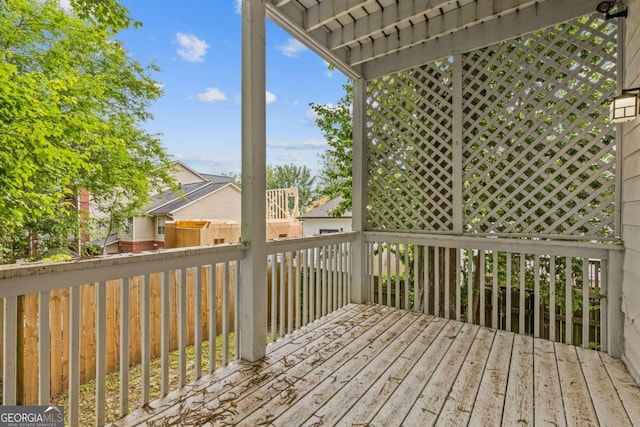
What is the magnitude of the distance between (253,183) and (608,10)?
9.38ft

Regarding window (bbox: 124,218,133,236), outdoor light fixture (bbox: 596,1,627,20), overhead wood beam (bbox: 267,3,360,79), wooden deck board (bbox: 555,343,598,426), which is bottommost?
wooden deck board (bbox: 555,343,598,426)

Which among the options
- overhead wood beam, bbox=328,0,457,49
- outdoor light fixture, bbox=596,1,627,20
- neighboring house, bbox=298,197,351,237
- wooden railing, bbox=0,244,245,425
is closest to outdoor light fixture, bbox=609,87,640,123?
outdoor light fixture, bbox=596,1,627,20

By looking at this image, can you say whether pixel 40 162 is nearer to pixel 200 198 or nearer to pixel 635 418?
pixel 200 198

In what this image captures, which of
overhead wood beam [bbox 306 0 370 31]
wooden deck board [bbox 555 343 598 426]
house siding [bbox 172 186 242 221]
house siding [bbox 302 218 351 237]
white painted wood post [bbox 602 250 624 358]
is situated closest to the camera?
wooden deck board [bbox 555 343 598 426]

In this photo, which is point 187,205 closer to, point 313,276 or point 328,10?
point 313,276

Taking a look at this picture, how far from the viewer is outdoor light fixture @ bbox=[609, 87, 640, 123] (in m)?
1.88

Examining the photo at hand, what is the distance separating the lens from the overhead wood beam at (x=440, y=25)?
261 centimetres

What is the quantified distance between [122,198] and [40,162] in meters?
0.60

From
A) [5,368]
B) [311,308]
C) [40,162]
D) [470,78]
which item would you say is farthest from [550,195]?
[40,162]

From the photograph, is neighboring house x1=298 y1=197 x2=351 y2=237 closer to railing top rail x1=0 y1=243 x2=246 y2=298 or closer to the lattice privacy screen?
the lattice privacy screen

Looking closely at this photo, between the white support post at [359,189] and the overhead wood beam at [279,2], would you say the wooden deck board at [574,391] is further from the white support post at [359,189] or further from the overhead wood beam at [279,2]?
the overhead wood beam at [279,2]

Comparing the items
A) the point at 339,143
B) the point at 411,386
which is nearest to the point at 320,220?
the point at 339,143

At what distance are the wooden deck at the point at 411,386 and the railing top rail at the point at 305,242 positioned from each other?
794mm

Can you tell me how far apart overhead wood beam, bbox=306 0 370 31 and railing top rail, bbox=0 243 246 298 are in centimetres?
207
